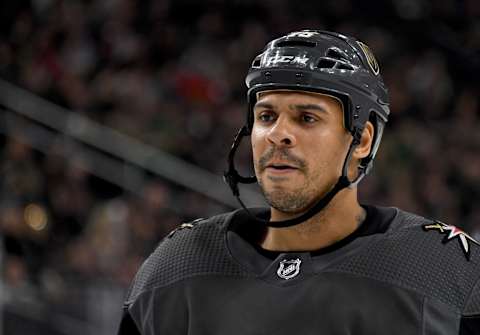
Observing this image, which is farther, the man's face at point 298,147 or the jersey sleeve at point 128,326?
the jersey sleeve at point 128,326

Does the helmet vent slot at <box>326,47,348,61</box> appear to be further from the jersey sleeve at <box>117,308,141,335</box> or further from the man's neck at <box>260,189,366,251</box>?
the jersey sleeve at <box>117,308,141,335</box>

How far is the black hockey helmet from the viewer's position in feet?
7.86

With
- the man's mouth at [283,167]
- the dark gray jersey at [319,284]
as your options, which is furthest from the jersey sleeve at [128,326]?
the man's mouth at [283,167]

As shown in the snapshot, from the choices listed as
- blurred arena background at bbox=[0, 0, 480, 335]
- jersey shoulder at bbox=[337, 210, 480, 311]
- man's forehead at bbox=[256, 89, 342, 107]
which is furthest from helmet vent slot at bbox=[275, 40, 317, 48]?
blurred arena background at bbox=[0, 0, 480, 335]

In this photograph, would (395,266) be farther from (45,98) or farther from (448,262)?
(45,98)

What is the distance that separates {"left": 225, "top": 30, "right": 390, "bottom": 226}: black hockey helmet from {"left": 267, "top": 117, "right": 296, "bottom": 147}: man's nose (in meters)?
0.08

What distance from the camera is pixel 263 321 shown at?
2.38m

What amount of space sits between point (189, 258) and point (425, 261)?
0.58 metres

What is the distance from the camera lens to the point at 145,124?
7461 mm

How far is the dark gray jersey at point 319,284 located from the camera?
2.29 meters

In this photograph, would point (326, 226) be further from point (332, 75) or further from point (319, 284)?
point (332, 75)

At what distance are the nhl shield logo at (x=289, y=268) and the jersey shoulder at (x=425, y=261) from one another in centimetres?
10

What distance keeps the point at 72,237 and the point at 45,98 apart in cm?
120

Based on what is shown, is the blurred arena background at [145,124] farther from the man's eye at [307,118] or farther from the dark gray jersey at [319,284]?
the man's eye at [307,118]
